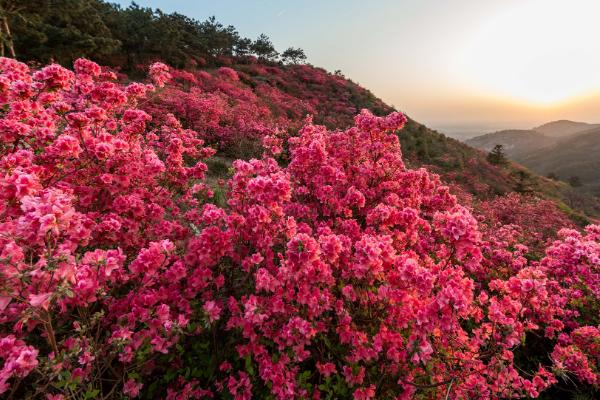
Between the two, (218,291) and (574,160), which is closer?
(218,291)

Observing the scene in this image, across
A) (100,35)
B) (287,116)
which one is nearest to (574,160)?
(287,116)

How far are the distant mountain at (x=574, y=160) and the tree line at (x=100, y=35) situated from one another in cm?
9103

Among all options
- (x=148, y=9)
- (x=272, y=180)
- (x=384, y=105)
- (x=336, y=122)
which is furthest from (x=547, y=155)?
(x=272, y=180)

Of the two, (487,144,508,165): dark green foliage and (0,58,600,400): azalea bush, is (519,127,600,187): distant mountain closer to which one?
(487,144,508,165): dark green foliage

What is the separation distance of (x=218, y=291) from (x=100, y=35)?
23858 mm

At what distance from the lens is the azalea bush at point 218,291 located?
2.29 meters

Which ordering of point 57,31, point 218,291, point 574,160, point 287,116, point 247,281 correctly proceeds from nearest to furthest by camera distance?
point 218,291 → point 247,281 → point 57,31 → point 287,116 → point 574,160

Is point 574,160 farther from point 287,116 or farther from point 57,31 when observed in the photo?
point 57,31

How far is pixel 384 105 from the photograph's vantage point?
29953mm

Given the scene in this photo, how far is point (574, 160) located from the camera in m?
95.6

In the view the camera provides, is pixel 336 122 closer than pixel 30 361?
No

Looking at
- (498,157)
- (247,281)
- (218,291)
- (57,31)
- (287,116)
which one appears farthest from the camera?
(498,157)

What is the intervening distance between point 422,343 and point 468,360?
1073 mm

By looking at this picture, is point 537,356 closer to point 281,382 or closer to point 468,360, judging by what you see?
point 468,360
